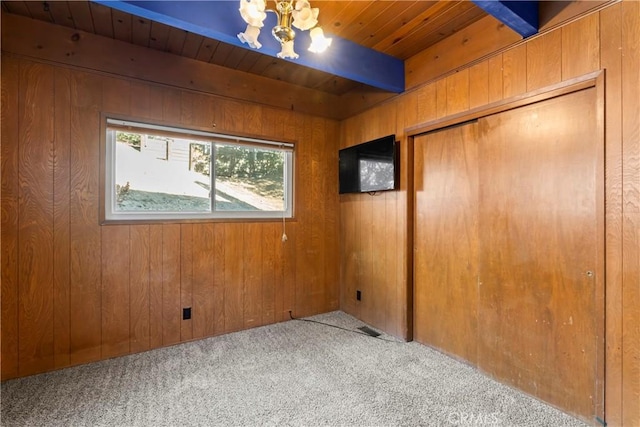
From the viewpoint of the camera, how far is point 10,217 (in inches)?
81.2

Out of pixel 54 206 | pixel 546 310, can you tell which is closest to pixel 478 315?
pixel 546 310

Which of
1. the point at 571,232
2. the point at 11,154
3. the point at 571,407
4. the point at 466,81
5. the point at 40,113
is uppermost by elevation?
the point at 466,81

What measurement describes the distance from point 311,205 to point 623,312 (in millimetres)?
2545

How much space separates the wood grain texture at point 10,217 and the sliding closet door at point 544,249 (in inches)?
130

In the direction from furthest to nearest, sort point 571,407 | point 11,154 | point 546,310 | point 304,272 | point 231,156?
point 304,272 → point 231,156 → point 11,154 → point 546,310 → point 571,407

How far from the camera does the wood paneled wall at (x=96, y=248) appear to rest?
6.86 feet

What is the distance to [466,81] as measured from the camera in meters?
2.23

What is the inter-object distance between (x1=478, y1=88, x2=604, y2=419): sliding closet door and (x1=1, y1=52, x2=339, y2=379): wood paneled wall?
6.40 feet

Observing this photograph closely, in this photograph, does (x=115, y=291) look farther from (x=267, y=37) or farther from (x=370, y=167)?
(x=370, y=167)

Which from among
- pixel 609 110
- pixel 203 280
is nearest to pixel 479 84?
pixel 609 110

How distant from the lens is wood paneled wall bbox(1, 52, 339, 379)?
209 centimetres

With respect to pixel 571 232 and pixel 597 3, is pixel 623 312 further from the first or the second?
pixel 597 3

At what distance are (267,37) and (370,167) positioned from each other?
4.92 feet

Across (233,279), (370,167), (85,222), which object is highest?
(370,167)
